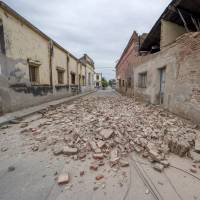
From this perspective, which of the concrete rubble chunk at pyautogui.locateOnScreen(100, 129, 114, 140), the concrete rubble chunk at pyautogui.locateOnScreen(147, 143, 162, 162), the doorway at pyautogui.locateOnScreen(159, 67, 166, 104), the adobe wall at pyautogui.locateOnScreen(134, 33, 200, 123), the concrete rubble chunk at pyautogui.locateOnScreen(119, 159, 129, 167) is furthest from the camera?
the doorway at pyautogui.locateOnScreen(159, 67, 166, 104)

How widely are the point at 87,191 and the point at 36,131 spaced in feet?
8.80

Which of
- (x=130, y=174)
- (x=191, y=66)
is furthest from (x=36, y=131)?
(x=191, y=66)

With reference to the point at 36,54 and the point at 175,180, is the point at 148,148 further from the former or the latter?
the point at 36,54

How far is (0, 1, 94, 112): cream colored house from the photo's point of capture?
17.4 ft

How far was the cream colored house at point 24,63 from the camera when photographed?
5305 millimetres

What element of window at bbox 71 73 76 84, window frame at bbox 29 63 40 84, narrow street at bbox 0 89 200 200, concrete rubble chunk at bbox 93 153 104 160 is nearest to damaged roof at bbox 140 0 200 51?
narrow street at bbox 0 89 200 200

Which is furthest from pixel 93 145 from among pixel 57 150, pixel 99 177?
pixel 99 177

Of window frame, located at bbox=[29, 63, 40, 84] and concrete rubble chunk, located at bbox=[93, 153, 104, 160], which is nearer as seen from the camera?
concrete rubble chunk, located at bbox=[93, 153, 104, 160]

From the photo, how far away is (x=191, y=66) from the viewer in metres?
4.39

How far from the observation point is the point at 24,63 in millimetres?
6461

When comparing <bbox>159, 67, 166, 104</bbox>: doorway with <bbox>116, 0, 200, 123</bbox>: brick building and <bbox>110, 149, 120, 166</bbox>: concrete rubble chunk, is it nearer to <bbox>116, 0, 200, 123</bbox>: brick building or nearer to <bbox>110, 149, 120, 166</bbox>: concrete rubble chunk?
<bbox>116, 0, 200, 123</bbox>: brick building

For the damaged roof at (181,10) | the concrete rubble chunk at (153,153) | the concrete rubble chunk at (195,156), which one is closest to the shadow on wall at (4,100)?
the concrete rubble chunk at (153,153)

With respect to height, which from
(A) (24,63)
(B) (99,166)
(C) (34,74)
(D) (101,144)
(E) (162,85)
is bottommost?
(B) (99,166)

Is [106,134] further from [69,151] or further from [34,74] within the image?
[34,74]
